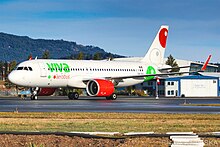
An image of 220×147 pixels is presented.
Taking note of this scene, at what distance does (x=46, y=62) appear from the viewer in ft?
181

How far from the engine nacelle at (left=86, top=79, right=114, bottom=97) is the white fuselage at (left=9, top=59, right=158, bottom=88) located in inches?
50.5

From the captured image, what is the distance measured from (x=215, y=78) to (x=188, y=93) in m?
5.21

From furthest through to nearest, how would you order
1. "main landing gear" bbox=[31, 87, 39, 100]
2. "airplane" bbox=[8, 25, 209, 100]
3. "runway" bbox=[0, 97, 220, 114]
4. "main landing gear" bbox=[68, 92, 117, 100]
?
"main landing gear" bbox=[68, 92, 117, 100] < "main landing gear" bbox=[31, 87, 39, 100] < "airplane" bbox=[8, 25, 209, 100] < "runway" bbox=[0, 97, 220, 114]

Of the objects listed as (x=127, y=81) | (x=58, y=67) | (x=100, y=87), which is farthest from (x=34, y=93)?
(x=127, y=81)

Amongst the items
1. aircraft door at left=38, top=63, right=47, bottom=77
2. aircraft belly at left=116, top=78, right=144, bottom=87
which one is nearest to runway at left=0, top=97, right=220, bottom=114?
aircraft door at left=38, top=63, right=47, bottom=77

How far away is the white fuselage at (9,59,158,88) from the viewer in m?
53.9

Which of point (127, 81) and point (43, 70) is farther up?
point (43, 70)

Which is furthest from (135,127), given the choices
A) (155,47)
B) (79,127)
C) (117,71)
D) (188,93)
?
(188,93)

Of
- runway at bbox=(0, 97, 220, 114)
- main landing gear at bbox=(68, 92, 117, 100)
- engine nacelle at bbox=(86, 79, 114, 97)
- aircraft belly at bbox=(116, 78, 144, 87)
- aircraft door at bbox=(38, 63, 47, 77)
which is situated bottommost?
runway at bbox=(0, 97, 220, 114)

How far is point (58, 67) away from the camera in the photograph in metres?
55.7

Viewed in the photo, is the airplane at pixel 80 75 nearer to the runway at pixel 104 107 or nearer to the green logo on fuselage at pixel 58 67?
the green logo on fuselage at pixel 58 67

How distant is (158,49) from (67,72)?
51.3ft

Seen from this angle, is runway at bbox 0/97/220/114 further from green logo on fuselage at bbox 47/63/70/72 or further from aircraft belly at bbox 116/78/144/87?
aircraft belly at bbox 116/78/144/87

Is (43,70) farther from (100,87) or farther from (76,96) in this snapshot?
(100,87)
